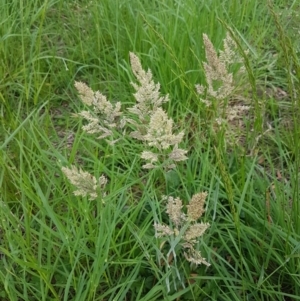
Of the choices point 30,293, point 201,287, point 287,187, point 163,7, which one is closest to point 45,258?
point 30,293

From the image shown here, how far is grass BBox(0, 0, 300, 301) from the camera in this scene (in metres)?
1.57

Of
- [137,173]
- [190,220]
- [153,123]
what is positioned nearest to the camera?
[153,123]

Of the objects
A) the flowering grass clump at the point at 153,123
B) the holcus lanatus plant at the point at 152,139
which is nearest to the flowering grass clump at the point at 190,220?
the holcus lanatus plant at the point at 152,139

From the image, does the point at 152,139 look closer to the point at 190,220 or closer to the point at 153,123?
the point at 153,123

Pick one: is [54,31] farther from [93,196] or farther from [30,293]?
[93,196]

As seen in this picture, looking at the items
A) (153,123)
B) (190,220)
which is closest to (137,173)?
(190,220)

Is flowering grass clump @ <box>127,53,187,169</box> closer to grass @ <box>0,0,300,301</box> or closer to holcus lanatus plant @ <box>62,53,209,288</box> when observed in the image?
holcus lanatus plant @ <box>62,53,209,288</box>

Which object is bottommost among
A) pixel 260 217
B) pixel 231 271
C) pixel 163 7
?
pixel 231 271

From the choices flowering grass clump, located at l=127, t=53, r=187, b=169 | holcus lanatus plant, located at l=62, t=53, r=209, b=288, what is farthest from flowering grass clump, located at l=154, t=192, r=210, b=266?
flowering grass clump, located at l=127, t=53, r=187, b=169

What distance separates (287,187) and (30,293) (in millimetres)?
890

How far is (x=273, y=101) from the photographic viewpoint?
2311 mm

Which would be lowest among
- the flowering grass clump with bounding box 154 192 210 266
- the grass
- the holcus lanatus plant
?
the grass

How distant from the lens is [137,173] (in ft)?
6.47

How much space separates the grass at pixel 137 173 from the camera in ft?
5.15
